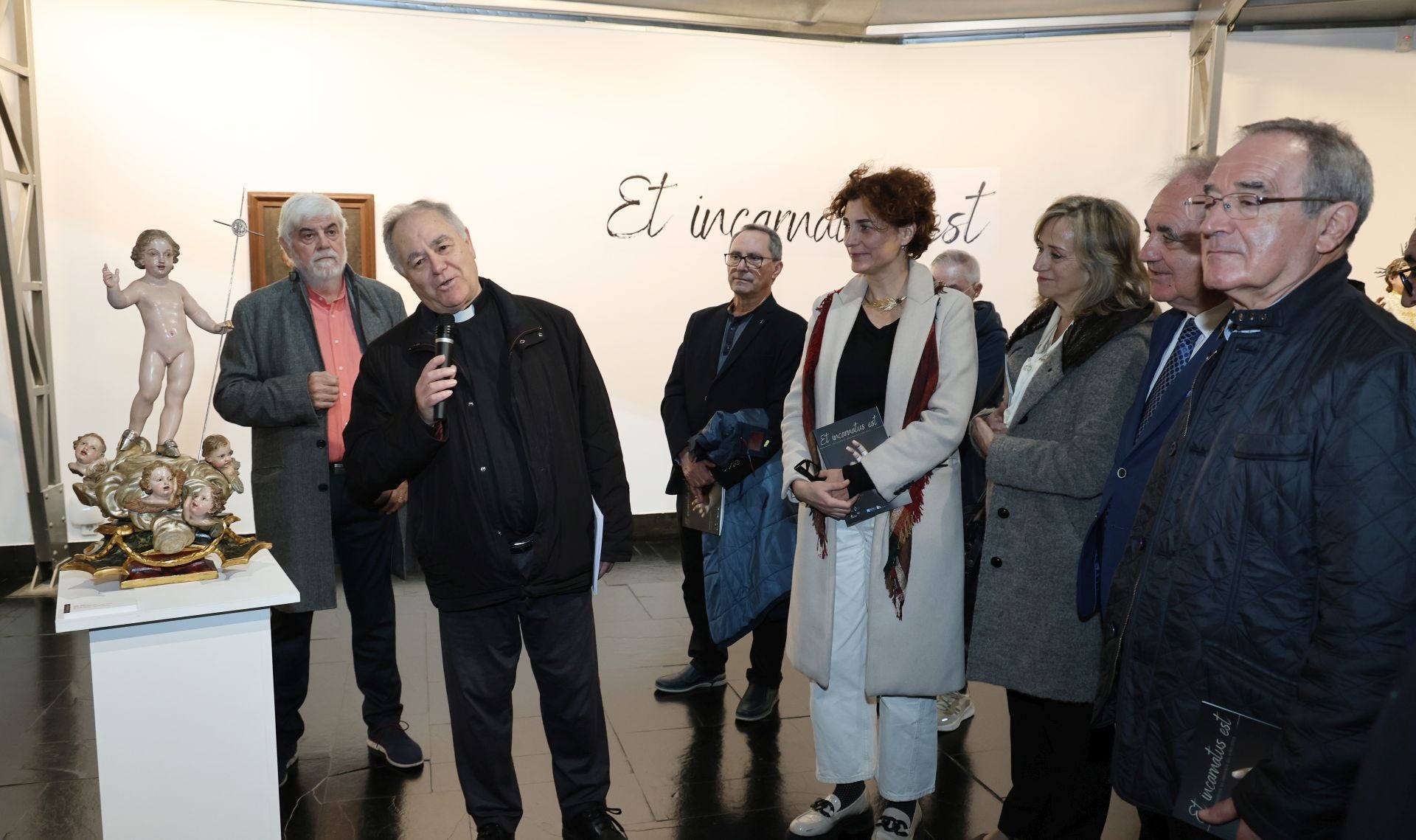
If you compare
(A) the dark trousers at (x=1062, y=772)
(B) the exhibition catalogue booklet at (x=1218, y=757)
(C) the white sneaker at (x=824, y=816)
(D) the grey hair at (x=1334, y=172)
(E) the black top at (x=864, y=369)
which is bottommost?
(C) the white sneaker at (x=824, y=816)

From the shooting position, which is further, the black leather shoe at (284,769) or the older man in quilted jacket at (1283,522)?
the black leather shoe at (284,769)

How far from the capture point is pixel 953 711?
11.3 ft

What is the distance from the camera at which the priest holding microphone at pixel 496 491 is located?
7.59ft

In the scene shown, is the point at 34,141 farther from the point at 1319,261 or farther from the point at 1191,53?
the point at 1191,53

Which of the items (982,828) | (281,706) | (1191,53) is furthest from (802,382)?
(1191,53)

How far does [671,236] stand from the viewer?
621 centimetres

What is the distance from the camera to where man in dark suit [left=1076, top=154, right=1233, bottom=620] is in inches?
75.3

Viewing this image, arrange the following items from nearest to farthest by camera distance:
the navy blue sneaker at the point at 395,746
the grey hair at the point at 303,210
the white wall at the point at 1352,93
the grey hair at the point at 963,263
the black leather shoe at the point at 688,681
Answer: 1. the grey hair at the point at 303,210
2. the navy blue sneaker at the point at 395,746
3. the black leather shoe at the point at 688,681
4. the grey hair at the point at 963,263
5. the white wall at the point at 1352,93

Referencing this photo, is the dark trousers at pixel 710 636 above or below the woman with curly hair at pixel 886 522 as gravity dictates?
below

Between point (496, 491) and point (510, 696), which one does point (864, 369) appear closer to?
point (496, 491)

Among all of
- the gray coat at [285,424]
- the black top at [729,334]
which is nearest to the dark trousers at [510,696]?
the gray coat at [285,424]

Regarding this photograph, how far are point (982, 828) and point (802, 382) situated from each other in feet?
4.28

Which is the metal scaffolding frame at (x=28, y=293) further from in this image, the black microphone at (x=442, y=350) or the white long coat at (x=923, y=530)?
the white long coat at (x=923, y=530)

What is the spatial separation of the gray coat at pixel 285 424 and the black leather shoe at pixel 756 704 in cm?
143
